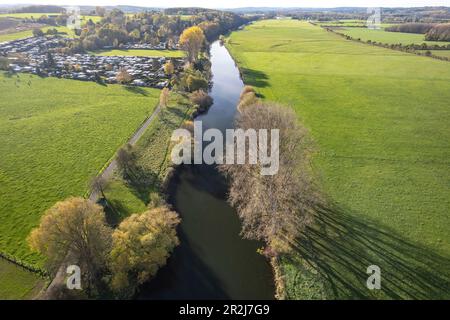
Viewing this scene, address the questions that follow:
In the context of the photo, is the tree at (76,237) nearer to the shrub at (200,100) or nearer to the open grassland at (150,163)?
the open grassland at (150,163)

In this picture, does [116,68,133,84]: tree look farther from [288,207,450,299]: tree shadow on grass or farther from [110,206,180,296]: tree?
[288,207,450,299]: tree shadow on grass

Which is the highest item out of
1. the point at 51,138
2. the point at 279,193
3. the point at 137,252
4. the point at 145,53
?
the point at 145,53

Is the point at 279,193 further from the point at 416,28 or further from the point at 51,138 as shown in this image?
the point at 416,28

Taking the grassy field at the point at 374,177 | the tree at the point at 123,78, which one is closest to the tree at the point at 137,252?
the grassy field at the point at 374,177

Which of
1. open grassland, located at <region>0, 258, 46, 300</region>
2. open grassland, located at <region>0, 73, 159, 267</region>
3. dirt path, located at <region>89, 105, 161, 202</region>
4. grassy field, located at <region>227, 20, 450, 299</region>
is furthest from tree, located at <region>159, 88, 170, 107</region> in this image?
open grassland, located at <region>0, 258, 46, 300</region>

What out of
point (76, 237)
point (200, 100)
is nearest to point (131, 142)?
point (200, 100)

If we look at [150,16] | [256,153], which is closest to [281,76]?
[256,153]
